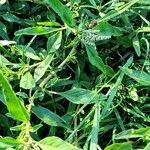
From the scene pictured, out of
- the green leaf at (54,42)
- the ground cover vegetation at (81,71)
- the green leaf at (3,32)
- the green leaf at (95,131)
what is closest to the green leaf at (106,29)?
the ground cover vegetation at (81,71)

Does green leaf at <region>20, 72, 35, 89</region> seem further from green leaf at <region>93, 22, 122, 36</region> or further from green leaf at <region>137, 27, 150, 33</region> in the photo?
green leaf at <region>137, 27, 150, 33</region>

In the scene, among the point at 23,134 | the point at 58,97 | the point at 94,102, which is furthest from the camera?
the point at 58,97

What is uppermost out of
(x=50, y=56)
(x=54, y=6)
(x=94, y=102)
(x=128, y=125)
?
(x=54, y=6)

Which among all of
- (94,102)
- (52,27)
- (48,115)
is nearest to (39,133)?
(48,115)

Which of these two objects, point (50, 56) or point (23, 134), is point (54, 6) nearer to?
point (50, 56)

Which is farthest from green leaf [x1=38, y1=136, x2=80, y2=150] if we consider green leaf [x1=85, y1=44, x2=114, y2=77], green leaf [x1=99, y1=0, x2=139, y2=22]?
green leaf [x1=99, y1=0, x2=139, y2=22]

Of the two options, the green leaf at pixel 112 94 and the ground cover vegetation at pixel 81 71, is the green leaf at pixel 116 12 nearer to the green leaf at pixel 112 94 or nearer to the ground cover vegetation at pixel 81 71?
the ground cover vegetation at pixel 81 71

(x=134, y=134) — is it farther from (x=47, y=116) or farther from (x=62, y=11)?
(x=62, y=11)

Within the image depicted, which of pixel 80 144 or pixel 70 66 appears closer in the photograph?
pixel 80 144
